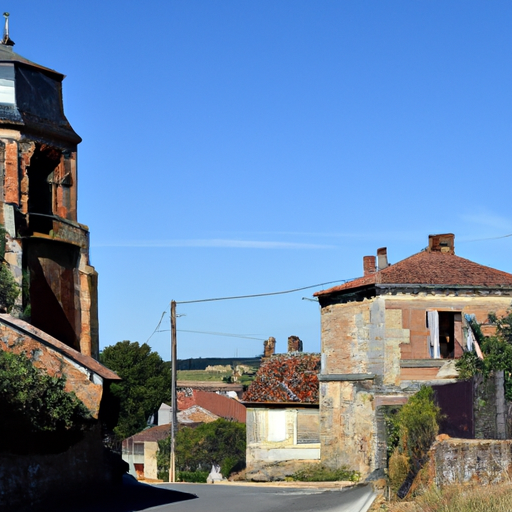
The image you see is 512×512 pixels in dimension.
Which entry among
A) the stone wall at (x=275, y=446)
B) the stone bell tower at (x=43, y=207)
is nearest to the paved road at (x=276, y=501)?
the stone bell tower at (x=43, y=207)

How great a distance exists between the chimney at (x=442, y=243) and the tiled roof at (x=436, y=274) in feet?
2.55

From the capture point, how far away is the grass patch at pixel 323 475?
31.0 metres

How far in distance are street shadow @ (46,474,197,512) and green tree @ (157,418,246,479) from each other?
2641 cm

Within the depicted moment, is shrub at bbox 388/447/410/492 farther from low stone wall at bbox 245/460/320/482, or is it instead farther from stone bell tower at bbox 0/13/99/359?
low stone wall at bbox 245/460/320/482

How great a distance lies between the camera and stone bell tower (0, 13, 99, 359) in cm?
2069

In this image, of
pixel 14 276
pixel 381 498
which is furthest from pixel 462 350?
pixel 14 276

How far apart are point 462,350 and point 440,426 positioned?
9.45 m

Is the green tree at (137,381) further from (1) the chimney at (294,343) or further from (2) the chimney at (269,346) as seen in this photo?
(1) the chimney at (294,343)

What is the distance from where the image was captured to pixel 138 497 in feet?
69.1

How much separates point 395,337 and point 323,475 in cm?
556

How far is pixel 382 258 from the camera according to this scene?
36.1 meters

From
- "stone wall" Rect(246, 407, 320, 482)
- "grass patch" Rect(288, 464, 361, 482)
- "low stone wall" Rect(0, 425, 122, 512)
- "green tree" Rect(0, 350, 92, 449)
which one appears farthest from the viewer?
"stone wall" Rect(246, 407, 320, 482)

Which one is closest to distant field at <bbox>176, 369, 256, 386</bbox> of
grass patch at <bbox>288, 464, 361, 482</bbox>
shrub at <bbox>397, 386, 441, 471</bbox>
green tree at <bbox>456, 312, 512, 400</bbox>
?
grass patch at <bbox>288, 464, 361, 482</bbox>

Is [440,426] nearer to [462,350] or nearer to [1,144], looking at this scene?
[462,350]
